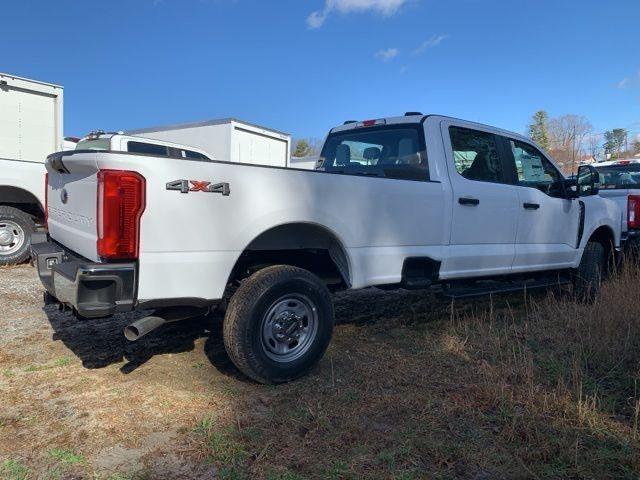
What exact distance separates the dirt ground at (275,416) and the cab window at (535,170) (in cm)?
182

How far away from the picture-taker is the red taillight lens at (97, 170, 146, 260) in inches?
113

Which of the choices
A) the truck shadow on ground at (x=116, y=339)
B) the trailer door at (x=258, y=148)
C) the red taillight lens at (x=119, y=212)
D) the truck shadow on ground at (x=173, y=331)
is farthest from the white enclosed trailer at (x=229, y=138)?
the red taillight lens at (x=119, y=212)

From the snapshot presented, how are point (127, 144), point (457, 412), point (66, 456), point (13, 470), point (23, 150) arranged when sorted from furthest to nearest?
point (127, 144), point (23, 150), point (457, 412), point (66, 456), point (13, 470)

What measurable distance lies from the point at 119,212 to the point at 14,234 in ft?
19.2

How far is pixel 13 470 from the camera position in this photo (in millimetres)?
2490

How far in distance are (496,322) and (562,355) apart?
112cm

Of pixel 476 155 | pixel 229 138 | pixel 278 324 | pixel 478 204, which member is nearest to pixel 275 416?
pixel 278 324

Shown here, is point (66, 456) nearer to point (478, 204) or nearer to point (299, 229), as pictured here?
point (299, 229)

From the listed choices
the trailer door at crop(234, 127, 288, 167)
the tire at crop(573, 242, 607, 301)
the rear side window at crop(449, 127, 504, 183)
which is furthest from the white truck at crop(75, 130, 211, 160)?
the tire at crop(573, 242, 607, 301)

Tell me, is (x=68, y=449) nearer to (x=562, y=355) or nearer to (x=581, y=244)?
(x=562, y=355)

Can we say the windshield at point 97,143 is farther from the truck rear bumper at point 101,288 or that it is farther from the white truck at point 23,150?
the truck rear bumper at point 101,288

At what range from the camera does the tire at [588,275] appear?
20.2 ft

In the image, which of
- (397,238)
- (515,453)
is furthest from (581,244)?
(515,453)

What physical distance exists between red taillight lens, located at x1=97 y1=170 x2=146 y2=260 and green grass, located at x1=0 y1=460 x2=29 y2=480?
110 centimetres
